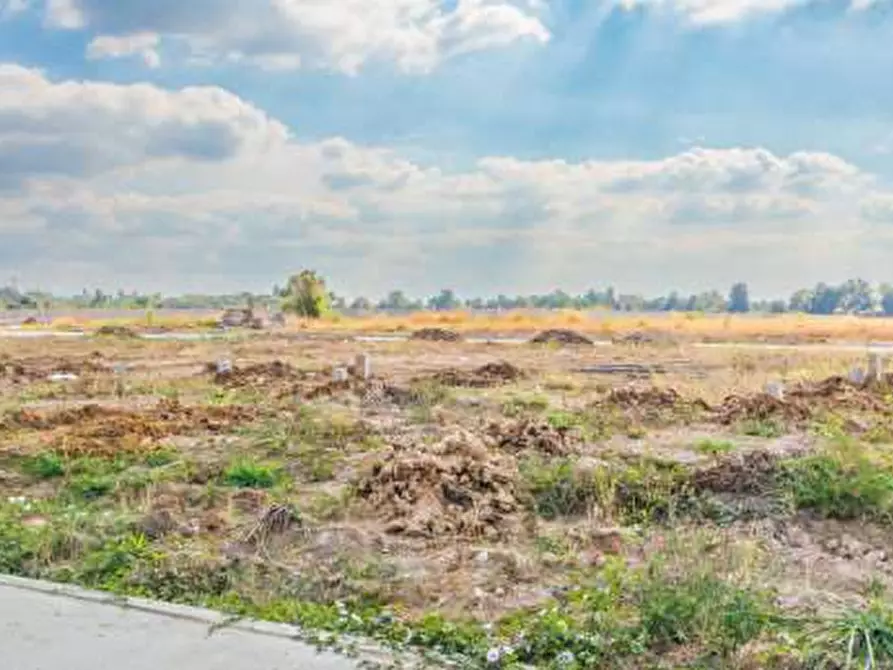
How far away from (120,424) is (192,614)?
7784 millimetres

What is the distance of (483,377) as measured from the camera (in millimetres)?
20094

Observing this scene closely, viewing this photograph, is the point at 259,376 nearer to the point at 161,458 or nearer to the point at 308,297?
the point at 161,458

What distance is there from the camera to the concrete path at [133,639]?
480 centimetres

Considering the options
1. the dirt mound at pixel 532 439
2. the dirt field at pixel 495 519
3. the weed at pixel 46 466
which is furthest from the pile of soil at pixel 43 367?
the dirt mound at pixel 532 439

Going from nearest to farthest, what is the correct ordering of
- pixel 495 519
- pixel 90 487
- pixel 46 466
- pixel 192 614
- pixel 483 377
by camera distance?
1. pixel 192 614
2. pixel 495 519
3. pixel 90 487
4. pixel 46 466
5. pixel 483 377

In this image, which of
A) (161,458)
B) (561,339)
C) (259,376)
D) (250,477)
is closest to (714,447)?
(250,477)

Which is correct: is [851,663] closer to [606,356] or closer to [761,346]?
[606,356]

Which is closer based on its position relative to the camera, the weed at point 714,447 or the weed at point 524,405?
the weed at point 714,447

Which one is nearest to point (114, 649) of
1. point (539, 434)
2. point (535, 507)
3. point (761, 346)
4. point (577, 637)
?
point (577, 637)

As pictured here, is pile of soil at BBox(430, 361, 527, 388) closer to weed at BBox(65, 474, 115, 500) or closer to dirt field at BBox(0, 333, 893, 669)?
dirt field at BBox(0, 333, 893, 669)

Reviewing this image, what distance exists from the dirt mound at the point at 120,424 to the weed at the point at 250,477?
198 cm

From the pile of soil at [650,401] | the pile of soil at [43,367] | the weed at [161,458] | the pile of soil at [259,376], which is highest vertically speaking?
the pile of soil at [650,401]

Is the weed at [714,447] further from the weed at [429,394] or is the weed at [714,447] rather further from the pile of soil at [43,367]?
the pile of soil at [43,367]

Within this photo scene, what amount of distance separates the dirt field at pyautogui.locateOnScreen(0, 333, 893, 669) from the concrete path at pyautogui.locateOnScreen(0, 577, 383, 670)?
0.28m
